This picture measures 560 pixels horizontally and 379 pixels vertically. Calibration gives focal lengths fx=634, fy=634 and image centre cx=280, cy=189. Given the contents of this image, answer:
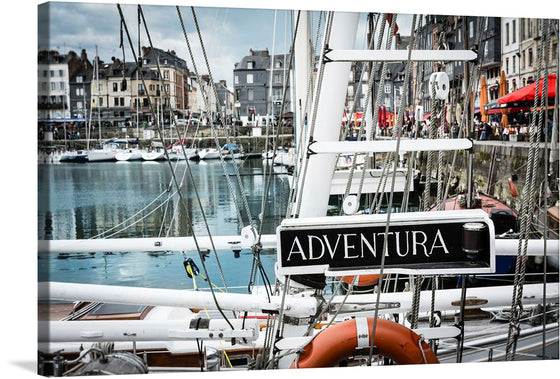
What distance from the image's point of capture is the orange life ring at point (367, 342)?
9.00 feet

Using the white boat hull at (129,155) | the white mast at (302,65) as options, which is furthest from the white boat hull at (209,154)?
the white mast at (302,65)

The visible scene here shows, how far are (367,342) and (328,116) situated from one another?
1.02 meters

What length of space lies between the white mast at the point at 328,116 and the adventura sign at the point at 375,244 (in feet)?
1.01

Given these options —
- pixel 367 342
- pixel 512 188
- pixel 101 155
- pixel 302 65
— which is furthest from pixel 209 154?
pixel 367 342

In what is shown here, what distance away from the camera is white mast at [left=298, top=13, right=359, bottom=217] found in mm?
2873

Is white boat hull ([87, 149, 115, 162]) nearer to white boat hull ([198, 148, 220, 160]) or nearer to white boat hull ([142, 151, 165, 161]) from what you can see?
white boat hull ([142, 151, 165, 161])

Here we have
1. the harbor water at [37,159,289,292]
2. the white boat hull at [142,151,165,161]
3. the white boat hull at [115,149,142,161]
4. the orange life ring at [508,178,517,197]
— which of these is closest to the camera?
the harbor water at [37,159,289,292]

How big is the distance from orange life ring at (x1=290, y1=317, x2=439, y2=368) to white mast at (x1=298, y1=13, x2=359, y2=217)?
0.55 meters

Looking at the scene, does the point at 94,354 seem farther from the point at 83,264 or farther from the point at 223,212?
the point at 223,212

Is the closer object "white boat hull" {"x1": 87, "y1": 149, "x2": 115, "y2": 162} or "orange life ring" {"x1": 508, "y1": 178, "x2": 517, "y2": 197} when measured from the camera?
"orange life ring" {"x1": 508, "y1": 178, "x2": 517, "y2": 197}

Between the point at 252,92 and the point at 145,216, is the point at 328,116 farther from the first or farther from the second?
the point at 252,92

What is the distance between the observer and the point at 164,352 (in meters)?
3.74

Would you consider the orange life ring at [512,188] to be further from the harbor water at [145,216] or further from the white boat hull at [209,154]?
the white boat hull at [209,154]

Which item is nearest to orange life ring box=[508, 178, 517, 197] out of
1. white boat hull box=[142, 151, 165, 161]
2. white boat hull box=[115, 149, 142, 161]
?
white boat hull box=[115, 149, 142, 161]
